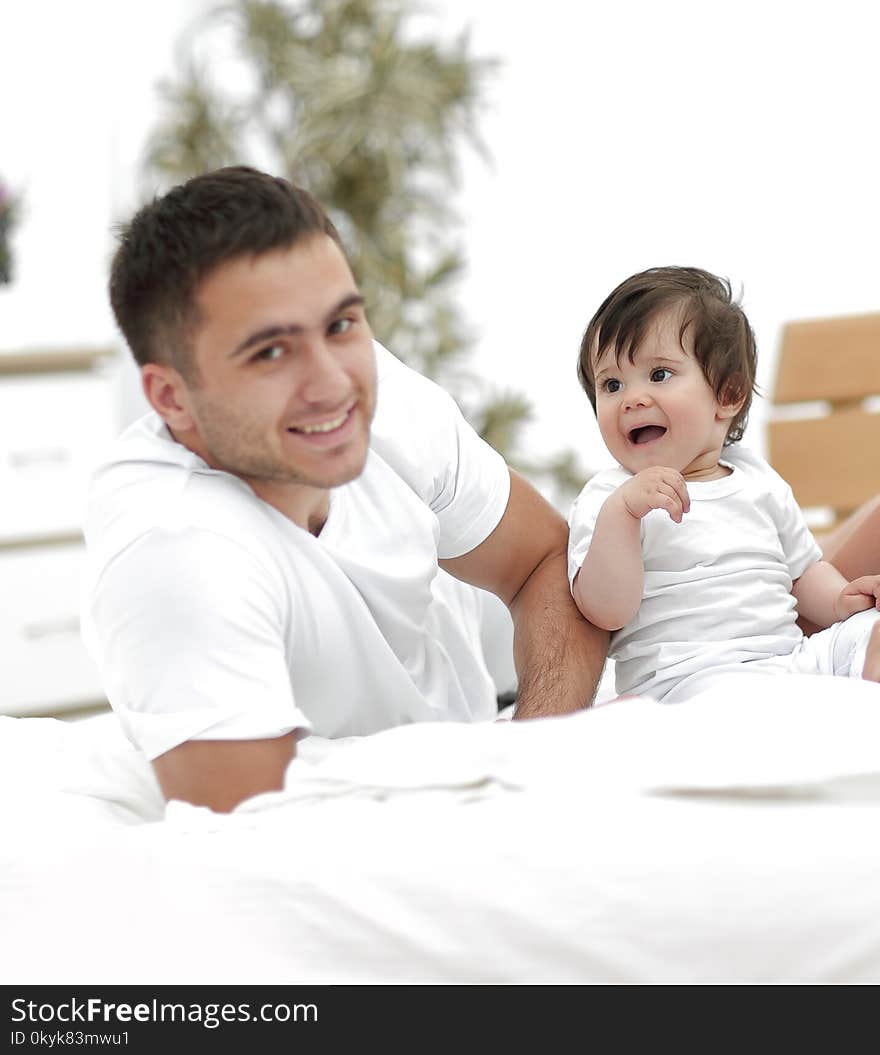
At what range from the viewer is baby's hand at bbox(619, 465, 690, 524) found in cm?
123

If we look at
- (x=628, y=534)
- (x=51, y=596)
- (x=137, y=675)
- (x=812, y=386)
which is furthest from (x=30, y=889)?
(x=51, y=596)

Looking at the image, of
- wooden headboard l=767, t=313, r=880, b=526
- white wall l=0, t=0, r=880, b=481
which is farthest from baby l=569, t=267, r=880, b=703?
white wall l=0, t=0, r=880, b=481

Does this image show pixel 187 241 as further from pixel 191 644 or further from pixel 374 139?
pixel 374 139

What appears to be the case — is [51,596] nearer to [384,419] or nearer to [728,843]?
[384,419]

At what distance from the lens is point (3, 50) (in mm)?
3561

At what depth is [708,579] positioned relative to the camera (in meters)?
1.33

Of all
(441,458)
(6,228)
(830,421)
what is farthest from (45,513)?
(441,458)

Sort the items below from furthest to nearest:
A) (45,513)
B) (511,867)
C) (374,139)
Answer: (374,139)
(45,513)
(511,867)

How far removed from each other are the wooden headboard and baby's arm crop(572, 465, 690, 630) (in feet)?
3.97

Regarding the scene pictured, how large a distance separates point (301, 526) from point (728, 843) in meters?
0.56

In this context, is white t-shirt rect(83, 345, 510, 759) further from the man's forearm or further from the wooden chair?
the wooden chair

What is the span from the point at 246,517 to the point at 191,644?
0.49ft

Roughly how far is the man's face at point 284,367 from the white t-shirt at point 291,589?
0.06 meters

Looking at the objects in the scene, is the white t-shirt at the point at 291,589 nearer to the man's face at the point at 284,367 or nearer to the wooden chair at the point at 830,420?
the man's face at the point at 284,367
